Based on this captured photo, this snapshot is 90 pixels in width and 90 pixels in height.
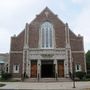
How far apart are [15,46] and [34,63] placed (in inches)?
183

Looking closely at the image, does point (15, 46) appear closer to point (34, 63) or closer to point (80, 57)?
point (34, 63)

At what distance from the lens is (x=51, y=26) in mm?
44531

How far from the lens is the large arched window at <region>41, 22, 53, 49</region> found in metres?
43.7

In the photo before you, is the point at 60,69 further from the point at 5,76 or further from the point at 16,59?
the point at 5,76

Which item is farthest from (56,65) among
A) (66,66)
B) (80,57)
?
(80,57)

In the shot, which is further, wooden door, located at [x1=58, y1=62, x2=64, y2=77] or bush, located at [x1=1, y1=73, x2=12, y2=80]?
wooden door, located at [x1=58, y1=62, x2=64, y2=77]

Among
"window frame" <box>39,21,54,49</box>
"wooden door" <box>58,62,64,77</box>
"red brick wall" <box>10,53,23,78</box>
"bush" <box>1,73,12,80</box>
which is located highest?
"window frame" <box>39,21,54,49</box>

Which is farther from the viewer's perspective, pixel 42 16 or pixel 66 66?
pixel 42 16

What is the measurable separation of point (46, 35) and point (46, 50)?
299cm

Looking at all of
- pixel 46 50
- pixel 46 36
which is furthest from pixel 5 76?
pixel 46 36

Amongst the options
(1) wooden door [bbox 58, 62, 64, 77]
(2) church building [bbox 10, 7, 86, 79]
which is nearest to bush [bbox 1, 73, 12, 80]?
(2) church building [bbox 10, 7, 86, 79]

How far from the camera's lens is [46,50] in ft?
140

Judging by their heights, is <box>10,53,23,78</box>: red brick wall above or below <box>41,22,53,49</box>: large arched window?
below

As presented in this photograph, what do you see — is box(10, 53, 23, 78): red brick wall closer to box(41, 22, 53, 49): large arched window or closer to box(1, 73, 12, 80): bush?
box(1, 73, 12, 80): bush
